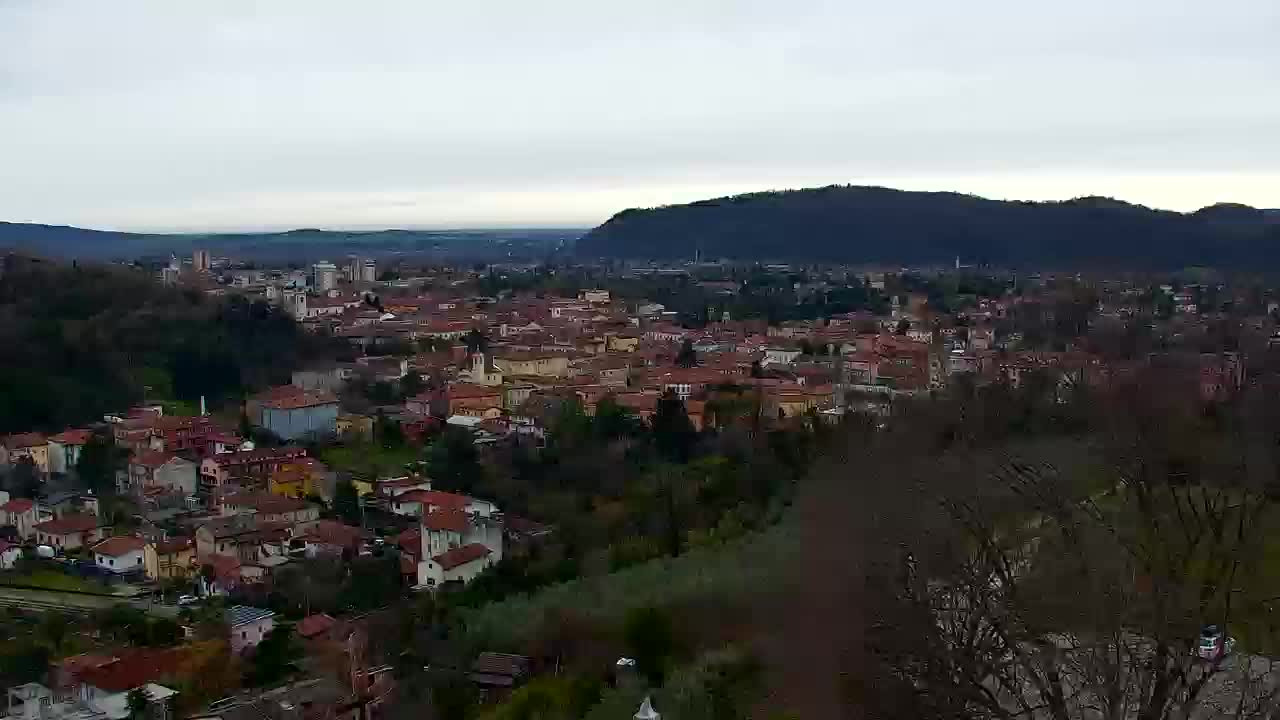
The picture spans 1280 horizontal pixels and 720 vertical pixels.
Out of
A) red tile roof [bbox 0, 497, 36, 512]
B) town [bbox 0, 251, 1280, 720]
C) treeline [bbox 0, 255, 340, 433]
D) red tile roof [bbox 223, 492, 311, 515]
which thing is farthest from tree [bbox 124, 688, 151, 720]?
treeline [bbox 0, 255, 340, 433]

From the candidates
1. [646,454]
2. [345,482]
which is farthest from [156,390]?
[646,454]

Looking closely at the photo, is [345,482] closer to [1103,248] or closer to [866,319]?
[866,319]

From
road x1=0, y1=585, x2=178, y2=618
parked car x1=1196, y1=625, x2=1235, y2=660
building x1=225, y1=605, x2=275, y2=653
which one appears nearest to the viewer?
parked car x1=1196, y1=625, x2=1235, y2=660

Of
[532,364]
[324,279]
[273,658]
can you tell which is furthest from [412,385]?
[324,279]

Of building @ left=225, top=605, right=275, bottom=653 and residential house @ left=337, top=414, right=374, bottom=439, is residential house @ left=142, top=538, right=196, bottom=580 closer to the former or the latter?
building @ left=225, top=605, right=275, bottom=653

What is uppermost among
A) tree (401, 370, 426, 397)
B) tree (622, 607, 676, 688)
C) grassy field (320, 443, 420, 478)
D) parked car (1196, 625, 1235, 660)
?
parked car (1196, 625, 1235, 660)

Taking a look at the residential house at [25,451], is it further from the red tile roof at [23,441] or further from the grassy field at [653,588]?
the grassy field at [653,588]

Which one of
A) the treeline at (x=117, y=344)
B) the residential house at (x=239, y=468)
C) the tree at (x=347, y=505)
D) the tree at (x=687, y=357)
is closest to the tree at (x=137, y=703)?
the tree at (x=347, y=505)
